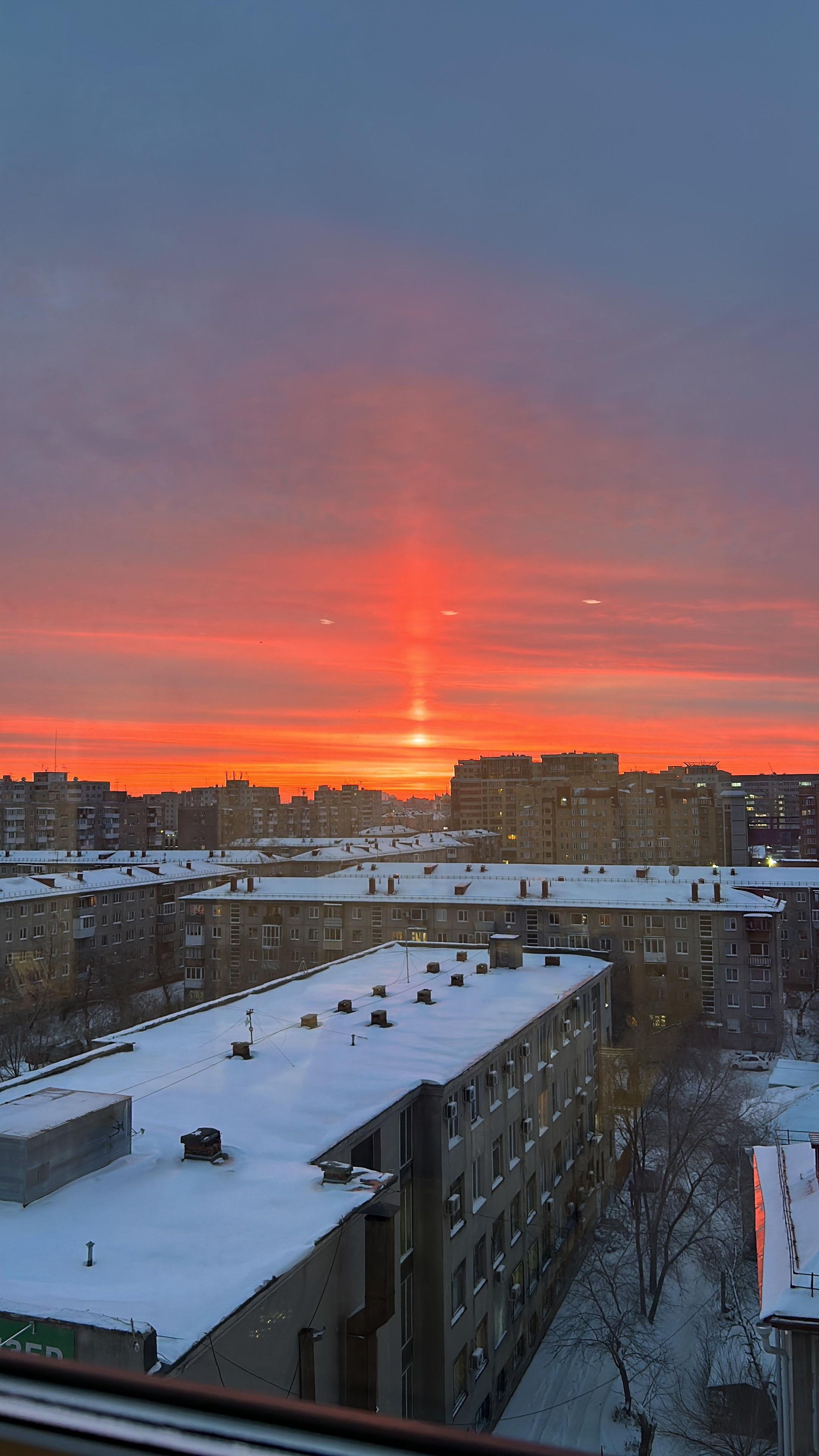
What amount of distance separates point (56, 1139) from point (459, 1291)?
5.92 ft

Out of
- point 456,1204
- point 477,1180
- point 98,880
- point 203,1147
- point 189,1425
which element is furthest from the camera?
point 98,880

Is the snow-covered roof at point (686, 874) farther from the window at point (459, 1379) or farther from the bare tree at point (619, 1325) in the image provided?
the window at point (459, 1379)

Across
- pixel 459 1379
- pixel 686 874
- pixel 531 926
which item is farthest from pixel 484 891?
pixel 459 1379

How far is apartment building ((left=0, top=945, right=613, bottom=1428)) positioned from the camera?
181cm

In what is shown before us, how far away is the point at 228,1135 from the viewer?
117 inches

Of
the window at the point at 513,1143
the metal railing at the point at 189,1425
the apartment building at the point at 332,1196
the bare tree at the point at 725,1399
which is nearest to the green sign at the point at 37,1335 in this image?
the apartment building at the point at 332,1196

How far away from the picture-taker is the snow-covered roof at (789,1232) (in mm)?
1787

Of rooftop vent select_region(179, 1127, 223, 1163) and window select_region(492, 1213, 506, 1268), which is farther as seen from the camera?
window select_region(492, 1213, 506, 1268)

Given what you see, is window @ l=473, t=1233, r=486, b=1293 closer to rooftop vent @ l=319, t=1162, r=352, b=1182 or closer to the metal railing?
rooftop vent @ l=319, t=1162, r=352, b=1182

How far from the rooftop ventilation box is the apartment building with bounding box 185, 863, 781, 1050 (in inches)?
269

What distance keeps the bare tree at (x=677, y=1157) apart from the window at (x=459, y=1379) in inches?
25.9

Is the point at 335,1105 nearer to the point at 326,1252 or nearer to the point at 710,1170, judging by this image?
the point at 326,1252

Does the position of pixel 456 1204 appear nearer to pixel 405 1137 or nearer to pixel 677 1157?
pixel 405 1137

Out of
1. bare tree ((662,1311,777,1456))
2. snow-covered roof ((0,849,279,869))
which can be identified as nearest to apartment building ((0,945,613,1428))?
bare tree ((662,1311,777,1456))
